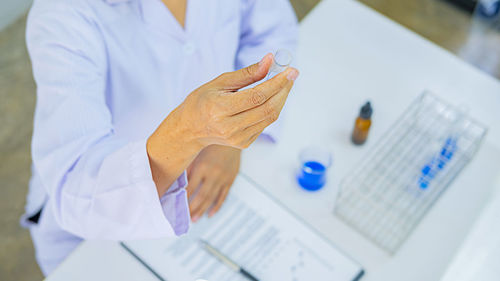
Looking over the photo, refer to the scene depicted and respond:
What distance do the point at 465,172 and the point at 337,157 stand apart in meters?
0.28

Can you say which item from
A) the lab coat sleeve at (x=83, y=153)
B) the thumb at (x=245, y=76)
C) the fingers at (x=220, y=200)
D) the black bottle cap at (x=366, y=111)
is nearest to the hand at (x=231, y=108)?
the thumb at (x=245, y=76)

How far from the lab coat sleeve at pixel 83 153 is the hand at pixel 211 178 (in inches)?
4.6

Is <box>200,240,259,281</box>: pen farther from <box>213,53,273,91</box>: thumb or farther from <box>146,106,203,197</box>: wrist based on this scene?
<box>213,53,273,91</box>: thumb

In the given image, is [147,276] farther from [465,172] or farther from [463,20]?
[463,20]

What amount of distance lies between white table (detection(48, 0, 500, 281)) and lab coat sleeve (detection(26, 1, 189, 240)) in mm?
131

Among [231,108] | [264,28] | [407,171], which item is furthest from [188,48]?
[407,171]

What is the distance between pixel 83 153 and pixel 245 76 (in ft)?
1.21

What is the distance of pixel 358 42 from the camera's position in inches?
52.3

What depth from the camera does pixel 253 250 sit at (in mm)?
1013

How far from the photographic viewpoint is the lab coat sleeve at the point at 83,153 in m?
0.89

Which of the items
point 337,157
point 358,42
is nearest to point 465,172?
point 337,157

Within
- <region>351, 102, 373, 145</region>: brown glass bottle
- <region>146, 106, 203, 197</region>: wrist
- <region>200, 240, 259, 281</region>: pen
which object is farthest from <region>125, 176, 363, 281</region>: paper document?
<region>351, 102, 373, 145</region>: brown glass bottle

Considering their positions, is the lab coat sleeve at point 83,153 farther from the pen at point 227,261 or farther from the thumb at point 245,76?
the thumb at point 245,76

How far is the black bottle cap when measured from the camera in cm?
111
